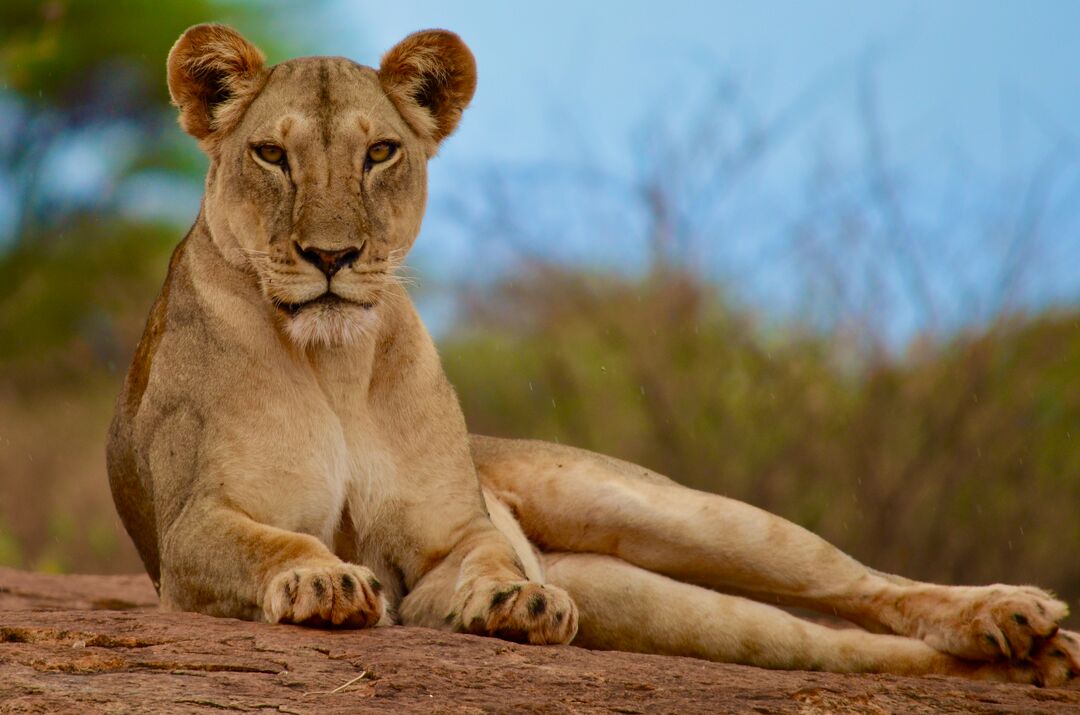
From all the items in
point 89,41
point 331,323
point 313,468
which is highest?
point 89,41

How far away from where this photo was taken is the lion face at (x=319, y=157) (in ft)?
13.5

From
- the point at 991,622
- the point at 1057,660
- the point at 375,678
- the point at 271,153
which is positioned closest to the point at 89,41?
the point at 271,153

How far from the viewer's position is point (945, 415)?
10.9m

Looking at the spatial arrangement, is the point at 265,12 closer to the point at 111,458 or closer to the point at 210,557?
the point at 111,458

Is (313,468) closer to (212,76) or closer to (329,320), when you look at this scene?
(329,320)

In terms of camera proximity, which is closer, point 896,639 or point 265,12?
point 896,639

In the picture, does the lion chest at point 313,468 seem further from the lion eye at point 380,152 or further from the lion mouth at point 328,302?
the lion eye at point 380,152

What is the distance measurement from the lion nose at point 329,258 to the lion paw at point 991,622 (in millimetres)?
2159

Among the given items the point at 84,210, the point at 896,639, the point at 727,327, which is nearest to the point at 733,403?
the point at 727,327

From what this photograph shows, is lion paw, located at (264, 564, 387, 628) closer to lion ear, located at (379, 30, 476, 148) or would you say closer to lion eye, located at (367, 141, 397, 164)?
lion eye, located at (367, 141, 397, 164)

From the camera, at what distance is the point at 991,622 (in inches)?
175

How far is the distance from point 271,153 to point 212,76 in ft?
1.64

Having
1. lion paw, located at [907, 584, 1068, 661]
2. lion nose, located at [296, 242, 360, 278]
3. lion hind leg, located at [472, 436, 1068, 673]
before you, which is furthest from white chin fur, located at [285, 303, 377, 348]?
lion paw, located at [907, 584, 1068, 661]

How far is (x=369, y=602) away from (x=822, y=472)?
7.91 m
